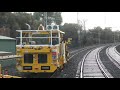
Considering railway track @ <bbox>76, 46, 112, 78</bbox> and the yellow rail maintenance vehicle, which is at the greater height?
the yellow rail maintenance vehicle

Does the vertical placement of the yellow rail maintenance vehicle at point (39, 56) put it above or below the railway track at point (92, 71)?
above

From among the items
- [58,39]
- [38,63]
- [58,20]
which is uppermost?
[58,20]

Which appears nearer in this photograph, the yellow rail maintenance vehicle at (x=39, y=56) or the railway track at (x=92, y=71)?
the yellow rail maintenance vehicle at (x=39, y=56)

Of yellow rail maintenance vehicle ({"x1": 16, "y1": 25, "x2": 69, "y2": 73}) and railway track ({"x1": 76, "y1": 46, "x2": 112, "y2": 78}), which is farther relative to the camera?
railway track ({"x1": 76, "y1": 46, "x2": 112, "y2": 78})

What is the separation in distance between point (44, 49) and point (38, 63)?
0.71 meters

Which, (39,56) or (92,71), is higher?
(39,56)

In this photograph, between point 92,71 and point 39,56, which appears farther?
point 92,71
